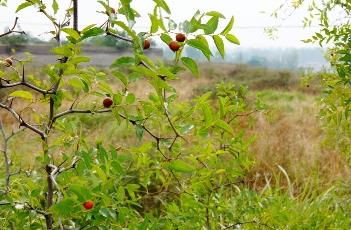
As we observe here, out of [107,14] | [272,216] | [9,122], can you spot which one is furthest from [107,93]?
[9,122]

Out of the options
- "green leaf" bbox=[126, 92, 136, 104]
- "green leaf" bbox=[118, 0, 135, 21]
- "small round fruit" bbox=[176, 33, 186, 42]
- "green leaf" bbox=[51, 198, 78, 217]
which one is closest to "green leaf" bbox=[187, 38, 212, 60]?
"small round fruit" bbox=[176, 33, 186, 42]

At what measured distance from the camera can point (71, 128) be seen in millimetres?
1368

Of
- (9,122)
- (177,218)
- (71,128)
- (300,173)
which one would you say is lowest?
(9,122)

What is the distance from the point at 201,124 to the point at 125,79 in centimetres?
30

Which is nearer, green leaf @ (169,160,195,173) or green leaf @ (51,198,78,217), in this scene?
green leaf @ (51,198,78,217)

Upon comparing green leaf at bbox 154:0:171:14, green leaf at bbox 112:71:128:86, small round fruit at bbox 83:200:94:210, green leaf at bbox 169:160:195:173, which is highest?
green leaf at bbox 154:0:171:14

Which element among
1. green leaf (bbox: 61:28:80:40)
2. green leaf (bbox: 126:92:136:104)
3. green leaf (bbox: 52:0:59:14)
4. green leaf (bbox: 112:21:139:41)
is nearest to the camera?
green leaf (bbox: 112:21:139:41)

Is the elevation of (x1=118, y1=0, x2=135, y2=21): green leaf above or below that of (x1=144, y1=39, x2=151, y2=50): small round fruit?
above

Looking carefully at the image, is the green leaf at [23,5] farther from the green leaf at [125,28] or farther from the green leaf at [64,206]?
the green leaf at [64,206]

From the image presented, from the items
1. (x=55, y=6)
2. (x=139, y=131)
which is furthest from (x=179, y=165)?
(x=55, y=6)

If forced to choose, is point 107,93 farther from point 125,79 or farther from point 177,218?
point 177,218

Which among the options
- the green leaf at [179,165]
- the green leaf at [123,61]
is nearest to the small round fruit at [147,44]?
the green leaf at [123,61]

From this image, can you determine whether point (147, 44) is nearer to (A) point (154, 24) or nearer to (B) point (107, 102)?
(A) point (154, 24)

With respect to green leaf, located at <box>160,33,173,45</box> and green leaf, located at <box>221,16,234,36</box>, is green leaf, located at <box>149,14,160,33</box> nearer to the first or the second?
green leaf, located at <box>160,33,173,45</box>
